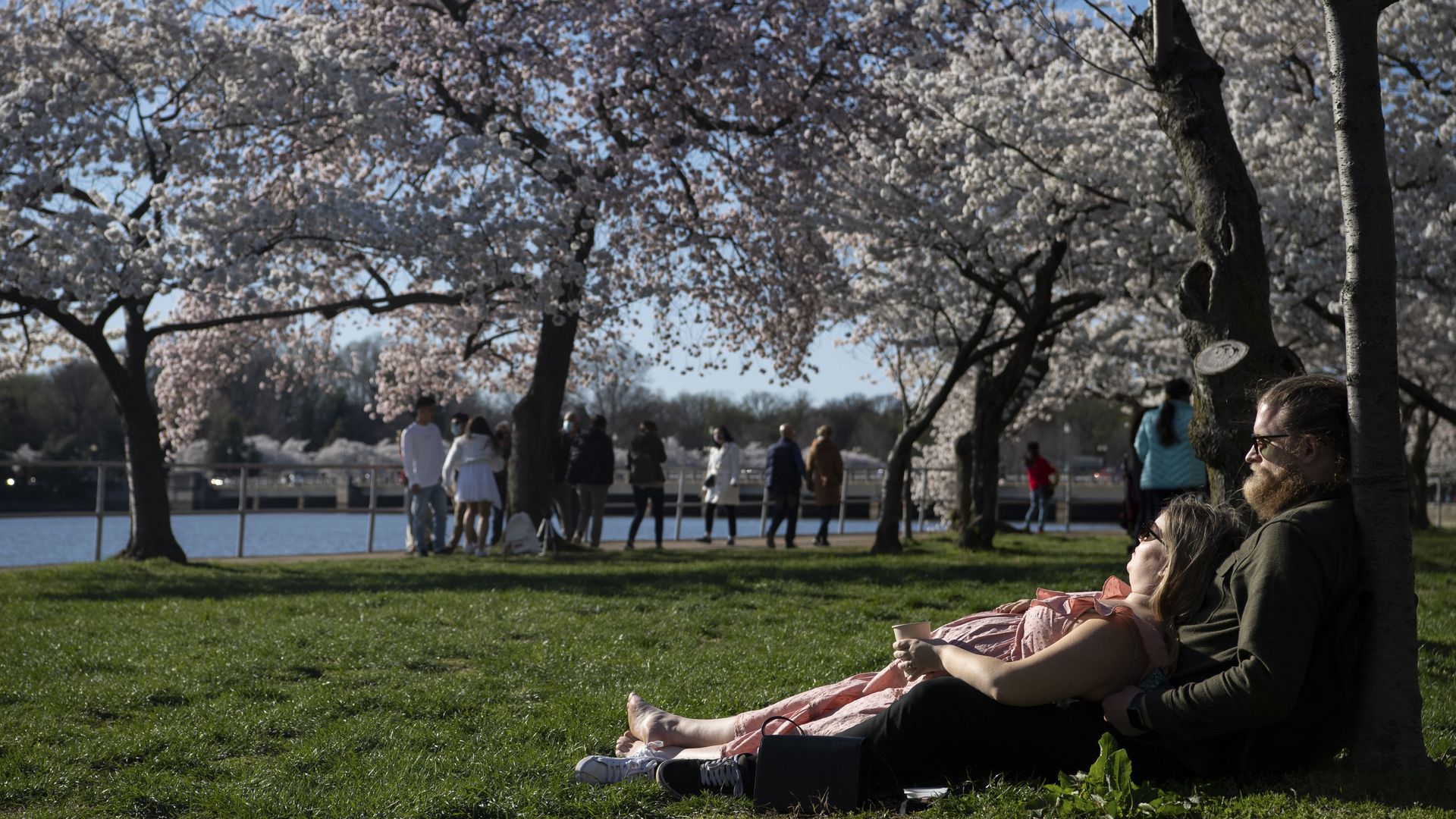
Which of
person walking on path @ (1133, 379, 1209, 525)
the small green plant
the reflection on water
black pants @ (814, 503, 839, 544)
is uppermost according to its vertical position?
person walking on path @ (1133, 379, 1209, 525)

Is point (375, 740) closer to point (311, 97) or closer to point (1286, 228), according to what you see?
point (311, 97)

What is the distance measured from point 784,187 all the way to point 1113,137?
5173mm

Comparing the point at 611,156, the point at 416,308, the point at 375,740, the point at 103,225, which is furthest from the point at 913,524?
the point at 375,740

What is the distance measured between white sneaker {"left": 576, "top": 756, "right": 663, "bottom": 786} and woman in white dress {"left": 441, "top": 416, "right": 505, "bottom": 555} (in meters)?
11.3

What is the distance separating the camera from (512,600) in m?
9.58

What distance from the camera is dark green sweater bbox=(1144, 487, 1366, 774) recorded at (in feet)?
10.8

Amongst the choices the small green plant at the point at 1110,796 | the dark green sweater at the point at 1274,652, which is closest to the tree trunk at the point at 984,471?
the dark green sweater at the point at 1274,652

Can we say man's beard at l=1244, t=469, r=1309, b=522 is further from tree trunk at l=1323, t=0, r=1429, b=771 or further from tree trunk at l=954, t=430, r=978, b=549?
tree trunk at l=954, t=430, r=978, b=549

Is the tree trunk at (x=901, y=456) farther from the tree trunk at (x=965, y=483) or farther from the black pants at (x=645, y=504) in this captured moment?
the black pants at (x=645, y=504)

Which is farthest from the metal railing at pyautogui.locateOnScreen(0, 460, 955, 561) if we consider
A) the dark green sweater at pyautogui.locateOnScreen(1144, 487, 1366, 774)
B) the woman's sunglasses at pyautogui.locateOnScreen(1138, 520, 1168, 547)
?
the dark green sweater at pyautogui.locateOnScreen(1144, 487, 1366, 774)

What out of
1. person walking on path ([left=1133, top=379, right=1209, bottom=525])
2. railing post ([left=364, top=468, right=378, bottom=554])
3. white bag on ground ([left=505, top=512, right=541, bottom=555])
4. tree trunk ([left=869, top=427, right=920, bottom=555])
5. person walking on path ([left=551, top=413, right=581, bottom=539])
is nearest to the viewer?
person walking on path ([left=1133, top=379, right=1209, bottom=525])

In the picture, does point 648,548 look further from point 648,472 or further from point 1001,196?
point 1001,196

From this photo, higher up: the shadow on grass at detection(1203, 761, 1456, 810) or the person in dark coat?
the person in dark coat

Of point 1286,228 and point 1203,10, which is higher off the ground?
point 1203,10
